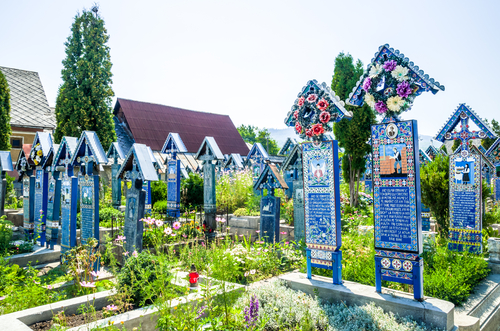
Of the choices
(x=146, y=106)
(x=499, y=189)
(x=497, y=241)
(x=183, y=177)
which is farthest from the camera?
(x=146, y=106)

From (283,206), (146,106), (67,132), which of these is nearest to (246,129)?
(146,106)

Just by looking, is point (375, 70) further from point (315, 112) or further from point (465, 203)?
point (465, 203)

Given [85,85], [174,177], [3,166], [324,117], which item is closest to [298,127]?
[324,117]

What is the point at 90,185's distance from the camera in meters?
7.18

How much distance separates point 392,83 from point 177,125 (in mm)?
25143

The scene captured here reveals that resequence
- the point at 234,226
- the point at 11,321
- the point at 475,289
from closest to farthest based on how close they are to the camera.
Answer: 1. the point at 11,321
2. the point at 475,289
3. the point at 234,226

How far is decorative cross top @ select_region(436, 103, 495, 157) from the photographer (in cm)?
739

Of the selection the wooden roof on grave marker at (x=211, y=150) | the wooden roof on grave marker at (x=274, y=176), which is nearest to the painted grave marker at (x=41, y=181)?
the wooden roof on grave marker at (x=211, y=150)

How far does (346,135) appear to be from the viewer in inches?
563

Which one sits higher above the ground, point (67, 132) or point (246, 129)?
point (246, 129)

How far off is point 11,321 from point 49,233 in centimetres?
549

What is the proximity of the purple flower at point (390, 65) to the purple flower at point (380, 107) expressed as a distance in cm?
49

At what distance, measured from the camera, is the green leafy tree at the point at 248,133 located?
57.5 meters

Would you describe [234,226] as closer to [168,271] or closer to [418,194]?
[168,271]
